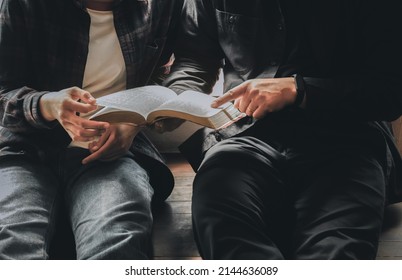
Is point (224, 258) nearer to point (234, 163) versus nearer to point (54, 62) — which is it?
point (234, 163)

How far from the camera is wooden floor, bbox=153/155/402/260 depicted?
0.96 m

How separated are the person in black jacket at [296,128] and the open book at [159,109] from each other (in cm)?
3

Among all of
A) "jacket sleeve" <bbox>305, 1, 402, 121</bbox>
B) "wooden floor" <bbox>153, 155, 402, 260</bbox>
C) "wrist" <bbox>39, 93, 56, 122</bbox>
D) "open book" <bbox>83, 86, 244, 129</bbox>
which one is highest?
"jacket sleeve" <bbox>305, 1, 402, 121</bbox>

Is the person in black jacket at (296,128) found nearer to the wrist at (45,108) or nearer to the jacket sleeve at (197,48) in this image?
the jacket sleeve at (197,48)

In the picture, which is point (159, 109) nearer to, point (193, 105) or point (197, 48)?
point (193, 105)

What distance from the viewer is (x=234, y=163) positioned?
35.1 inches

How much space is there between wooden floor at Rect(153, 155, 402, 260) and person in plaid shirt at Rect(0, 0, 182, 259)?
2.0 inches

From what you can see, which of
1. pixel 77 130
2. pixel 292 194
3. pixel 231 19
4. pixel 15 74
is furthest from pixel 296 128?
pixel 15 74

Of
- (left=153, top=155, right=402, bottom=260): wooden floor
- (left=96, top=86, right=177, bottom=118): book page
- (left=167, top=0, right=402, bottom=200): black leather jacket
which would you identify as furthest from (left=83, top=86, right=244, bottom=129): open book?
(left=153, top=155, right=402, bottom=260): wooden floor

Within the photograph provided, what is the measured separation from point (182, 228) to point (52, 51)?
1.46 ft

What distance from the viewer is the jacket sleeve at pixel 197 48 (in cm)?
105

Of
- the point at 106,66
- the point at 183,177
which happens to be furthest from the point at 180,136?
the point at 106,66

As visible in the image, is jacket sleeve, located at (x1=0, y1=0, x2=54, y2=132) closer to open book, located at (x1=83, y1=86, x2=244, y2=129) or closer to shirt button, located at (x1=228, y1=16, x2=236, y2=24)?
open book, located at (x1=83, y1=86, x2=244, y2=129)

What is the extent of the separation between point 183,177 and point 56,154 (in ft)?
1.04
